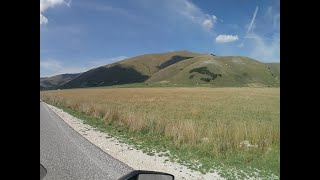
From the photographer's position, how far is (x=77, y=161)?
8.74 metres

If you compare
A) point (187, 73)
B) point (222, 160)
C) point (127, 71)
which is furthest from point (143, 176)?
point (127, 71)

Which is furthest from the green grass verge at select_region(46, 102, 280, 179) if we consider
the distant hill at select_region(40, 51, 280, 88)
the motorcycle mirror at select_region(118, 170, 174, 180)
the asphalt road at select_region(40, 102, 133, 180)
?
the distant hill at select_region(40, 51, 280, 88)

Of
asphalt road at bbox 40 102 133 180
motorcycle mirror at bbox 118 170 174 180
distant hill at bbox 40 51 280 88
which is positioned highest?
distant hill at bbox 40 51 280 88

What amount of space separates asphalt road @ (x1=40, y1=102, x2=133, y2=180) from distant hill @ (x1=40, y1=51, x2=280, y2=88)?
96920mm

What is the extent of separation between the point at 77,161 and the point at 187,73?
13565cm

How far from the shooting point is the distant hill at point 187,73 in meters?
127

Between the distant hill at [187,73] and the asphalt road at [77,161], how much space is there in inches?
3816

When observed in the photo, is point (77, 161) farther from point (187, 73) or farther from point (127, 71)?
point (127, 71)

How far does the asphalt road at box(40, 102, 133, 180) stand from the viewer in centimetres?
731

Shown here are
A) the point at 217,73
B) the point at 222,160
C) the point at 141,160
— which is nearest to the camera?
the point at 141,160

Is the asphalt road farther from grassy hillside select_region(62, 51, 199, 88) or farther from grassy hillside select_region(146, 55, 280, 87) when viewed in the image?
grassy hillside select_region(146, 55, 280, 87)
